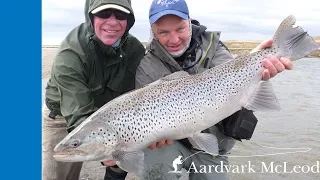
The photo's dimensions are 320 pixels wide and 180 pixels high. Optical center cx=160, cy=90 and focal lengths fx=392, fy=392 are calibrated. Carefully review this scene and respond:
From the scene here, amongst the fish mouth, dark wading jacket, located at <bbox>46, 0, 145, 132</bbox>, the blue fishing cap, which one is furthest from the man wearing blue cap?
the fish mouth

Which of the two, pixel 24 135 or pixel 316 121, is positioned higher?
pixel 24 135

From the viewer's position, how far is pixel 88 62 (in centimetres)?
355

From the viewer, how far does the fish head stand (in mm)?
2809

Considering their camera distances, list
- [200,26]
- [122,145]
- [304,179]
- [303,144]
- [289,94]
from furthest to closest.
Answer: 1. [289,94]
2. [303,144]
3. [304,179]
4. [200,26]
5. [122,145]

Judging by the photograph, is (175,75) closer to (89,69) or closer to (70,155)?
(89,69)

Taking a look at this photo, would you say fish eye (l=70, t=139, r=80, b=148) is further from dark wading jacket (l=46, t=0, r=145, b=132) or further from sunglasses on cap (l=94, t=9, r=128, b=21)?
sunglasses on cap (l=94, t=9, r=128, b=21)

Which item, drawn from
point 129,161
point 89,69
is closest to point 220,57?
point 89,69

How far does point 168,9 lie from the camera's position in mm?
3387

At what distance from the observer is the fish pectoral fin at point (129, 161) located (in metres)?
2.93

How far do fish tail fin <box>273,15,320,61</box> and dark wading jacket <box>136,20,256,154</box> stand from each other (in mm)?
553

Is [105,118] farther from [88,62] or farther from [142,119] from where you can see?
[88,62]

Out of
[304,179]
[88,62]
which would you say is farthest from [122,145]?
[304,179]

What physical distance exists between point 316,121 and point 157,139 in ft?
12.2

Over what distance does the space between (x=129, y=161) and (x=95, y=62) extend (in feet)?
3.55
